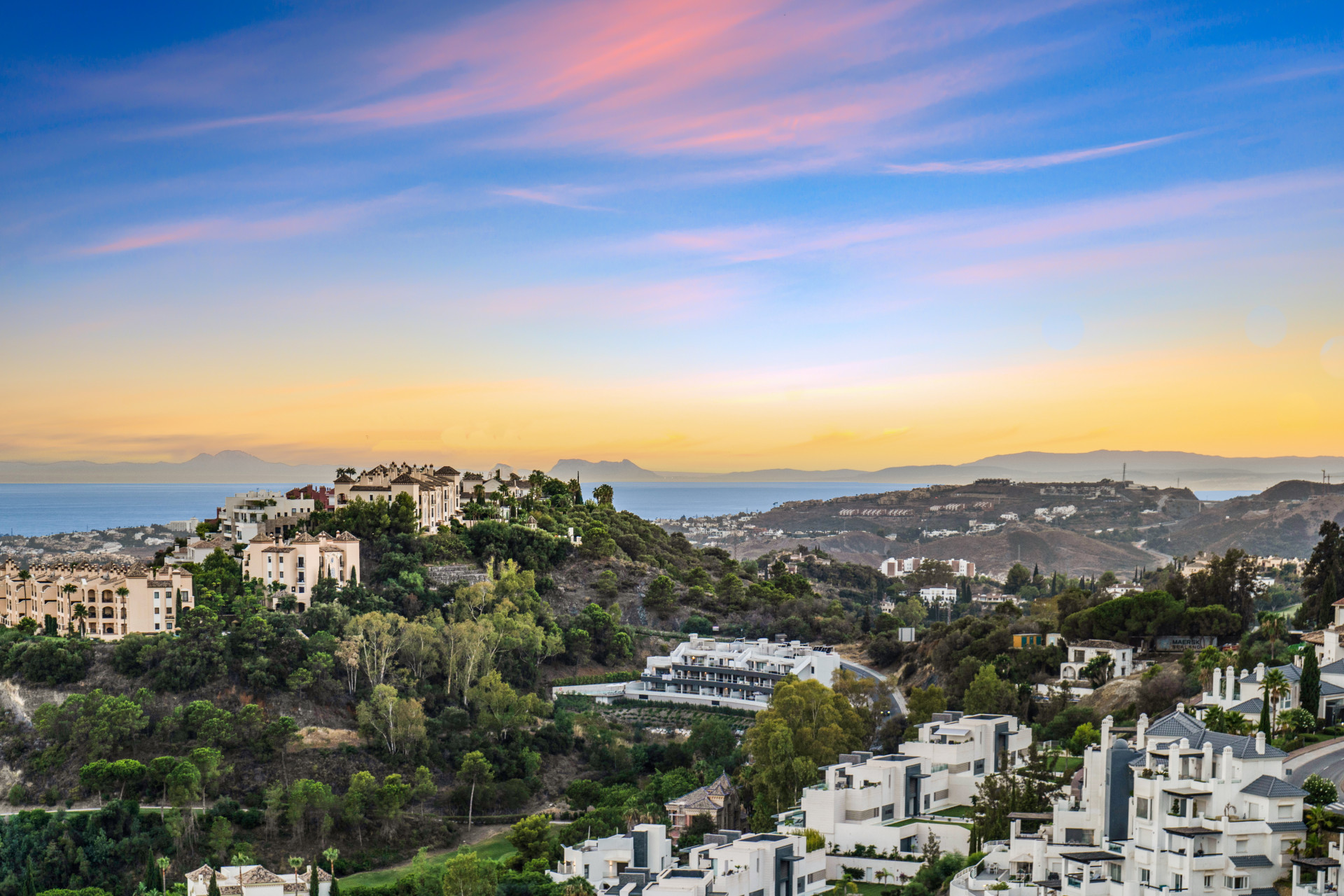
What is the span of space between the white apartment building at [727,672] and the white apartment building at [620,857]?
20.6 meters

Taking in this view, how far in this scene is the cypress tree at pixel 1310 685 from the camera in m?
30.5

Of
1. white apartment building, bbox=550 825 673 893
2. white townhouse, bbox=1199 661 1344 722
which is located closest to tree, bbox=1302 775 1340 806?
white townhouse, bbox=1199 661 1344 722

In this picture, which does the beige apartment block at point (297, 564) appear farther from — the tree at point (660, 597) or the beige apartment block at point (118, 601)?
the tree at point (660, 597)

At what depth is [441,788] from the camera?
43344 mm

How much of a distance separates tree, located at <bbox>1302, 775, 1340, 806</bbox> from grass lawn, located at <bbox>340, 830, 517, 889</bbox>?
21.6 meters

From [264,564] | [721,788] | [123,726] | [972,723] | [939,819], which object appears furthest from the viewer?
[264,564]

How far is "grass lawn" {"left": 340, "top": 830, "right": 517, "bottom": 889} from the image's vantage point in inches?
1393

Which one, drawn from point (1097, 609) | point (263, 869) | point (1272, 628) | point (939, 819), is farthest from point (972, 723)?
point (263, 869)

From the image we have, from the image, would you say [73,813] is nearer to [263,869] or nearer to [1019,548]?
[263,869]

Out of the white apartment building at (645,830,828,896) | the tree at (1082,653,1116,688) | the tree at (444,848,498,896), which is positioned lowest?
the tree at (444,848,498,896)

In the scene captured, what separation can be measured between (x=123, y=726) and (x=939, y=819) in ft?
91.7

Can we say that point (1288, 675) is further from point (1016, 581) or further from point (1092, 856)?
point (1016, 581)

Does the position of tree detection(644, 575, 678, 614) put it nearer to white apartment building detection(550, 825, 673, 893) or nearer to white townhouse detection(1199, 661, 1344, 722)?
white apartment building detection(550, 825, 673, 893)

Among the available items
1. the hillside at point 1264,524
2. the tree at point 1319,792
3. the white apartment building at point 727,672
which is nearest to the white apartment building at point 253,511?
the white apartment building at point 727,672
